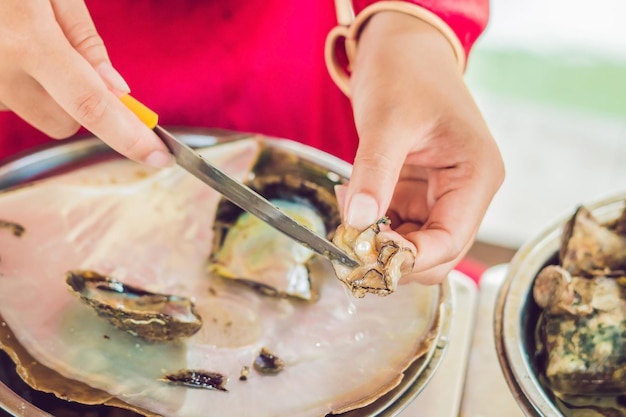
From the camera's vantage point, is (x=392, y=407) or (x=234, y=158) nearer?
(x=392, y=407)

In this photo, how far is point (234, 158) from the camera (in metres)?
0.85

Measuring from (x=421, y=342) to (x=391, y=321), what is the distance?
45mm

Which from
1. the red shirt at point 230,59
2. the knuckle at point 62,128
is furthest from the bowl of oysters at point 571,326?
the knuckle at point 62,128

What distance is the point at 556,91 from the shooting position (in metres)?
2.58

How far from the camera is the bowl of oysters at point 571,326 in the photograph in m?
0.63

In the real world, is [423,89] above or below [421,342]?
above

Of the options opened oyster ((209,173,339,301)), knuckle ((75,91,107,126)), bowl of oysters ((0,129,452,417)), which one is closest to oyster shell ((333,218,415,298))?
bowl of oysters ((0,129,452,417))

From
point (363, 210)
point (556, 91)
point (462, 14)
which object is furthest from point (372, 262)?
point (556, 91)

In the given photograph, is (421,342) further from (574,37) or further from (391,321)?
(574,37)

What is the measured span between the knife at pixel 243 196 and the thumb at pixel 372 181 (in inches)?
1.3

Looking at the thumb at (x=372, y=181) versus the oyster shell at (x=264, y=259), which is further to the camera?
the oyster shell at (x=264, y=259)

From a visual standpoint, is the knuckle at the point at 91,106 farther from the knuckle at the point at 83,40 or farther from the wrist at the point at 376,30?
the wrist at the point at 376,30

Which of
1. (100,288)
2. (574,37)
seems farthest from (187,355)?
(574,37)

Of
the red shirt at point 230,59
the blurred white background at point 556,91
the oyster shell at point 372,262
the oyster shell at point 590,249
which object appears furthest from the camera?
the blurred white background at point 556,91
